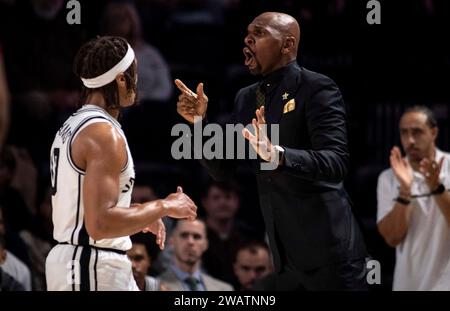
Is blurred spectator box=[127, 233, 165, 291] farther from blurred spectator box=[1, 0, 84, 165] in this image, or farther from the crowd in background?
blurred spectator box=[1, 0, 84, 165]

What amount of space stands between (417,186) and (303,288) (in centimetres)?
174

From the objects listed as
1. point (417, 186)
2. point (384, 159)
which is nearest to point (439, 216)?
point (417, 186)

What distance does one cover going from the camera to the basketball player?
4.05 meters

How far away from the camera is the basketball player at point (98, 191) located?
4.05 m

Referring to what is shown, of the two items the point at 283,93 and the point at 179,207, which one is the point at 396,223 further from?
the point at 179,207

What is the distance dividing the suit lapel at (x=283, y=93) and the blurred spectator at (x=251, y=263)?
242cm

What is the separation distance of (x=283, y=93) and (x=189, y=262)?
233 cm

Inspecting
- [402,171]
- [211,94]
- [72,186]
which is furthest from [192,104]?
[211,94]

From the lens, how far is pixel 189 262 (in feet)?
22.4

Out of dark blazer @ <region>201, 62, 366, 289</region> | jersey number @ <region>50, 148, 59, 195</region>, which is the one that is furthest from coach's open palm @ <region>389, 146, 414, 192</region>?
jersey number @ <region>50, 148, 59, 195</region>

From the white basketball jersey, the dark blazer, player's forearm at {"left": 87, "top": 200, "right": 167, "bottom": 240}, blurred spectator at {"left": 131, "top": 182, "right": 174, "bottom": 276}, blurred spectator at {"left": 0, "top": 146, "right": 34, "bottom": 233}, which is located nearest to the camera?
player's forearm at {"left": 87, "top": 200, "right": 167, "bottom": 240}

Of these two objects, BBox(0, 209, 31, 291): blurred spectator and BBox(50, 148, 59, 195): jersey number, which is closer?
BBox(50, 148, 59, 195): jersey number

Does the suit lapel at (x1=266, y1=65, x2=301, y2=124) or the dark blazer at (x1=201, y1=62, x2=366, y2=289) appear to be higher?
the suit lapel at (x1=266, y1=65, x2=301, y2=124)

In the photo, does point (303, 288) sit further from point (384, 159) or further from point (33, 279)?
point (384, 159)
